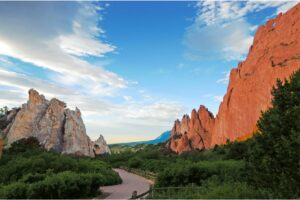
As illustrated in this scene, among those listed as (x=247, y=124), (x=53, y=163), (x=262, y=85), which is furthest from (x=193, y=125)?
(x=53, y=163)

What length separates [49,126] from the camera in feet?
233

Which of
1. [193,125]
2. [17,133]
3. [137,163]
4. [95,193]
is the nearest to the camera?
[95,193]

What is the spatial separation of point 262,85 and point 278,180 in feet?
237

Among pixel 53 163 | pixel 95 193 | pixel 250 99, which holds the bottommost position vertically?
pixel 95 193

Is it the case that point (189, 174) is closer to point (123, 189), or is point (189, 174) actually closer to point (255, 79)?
point (123, 189)

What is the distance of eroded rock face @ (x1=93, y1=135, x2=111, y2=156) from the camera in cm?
8691

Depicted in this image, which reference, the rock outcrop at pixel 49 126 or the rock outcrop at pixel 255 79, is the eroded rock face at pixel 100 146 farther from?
the rock outcrop at pixel 255 79

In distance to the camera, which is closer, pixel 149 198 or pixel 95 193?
pixel 149 198

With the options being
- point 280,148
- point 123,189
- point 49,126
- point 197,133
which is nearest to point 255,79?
point 197,133

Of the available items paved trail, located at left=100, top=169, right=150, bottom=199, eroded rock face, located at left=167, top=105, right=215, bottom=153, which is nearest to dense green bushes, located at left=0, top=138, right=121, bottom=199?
paved trail, located at left=100, top=169, right=150, bottom=199

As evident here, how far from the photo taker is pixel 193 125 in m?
113

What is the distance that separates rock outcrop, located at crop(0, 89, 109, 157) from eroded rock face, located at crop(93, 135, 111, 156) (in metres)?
9.85

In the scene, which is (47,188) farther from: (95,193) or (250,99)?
(250,99)

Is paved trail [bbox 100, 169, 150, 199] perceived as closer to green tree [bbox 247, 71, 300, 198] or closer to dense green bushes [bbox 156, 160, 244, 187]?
dense green bushes [bbox 156, 160, 244, 187]
